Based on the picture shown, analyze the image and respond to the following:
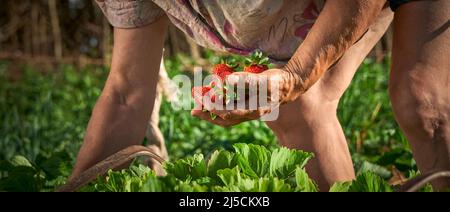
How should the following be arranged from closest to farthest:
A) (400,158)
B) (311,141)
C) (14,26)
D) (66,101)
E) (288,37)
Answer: (288,37), (311,141), (400,158), (66,101), (14,26)

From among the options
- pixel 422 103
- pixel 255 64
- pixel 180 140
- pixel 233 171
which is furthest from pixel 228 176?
pixel 180 140

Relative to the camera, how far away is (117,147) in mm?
2025

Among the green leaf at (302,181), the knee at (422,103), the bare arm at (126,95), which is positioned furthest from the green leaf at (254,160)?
the bare arm at (126,95)

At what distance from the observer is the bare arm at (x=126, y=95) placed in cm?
202

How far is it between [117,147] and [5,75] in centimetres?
400

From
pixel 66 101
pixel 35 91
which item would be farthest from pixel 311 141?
pixel 35 91

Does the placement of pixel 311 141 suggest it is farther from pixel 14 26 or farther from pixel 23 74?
pixel 14 26

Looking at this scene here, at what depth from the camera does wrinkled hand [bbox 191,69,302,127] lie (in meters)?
1.40

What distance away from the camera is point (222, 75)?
1487 mm

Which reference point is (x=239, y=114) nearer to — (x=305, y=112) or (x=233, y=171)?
(x=233, y=171)

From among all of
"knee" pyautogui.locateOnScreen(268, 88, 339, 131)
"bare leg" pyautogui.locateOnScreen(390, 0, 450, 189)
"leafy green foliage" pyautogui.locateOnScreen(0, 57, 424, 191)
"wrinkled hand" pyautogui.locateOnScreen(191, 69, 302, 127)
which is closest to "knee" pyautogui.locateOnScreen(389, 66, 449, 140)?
"bare leg" pyautogui.locateOnScreen(390, 0, 450, 189)

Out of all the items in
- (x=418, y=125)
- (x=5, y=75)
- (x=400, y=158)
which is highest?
(x=418, y=125)

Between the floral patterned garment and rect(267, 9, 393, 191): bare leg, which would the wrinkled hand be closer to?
the floral patterned garment

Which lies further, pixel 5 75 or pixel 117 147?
pixel 5 75
